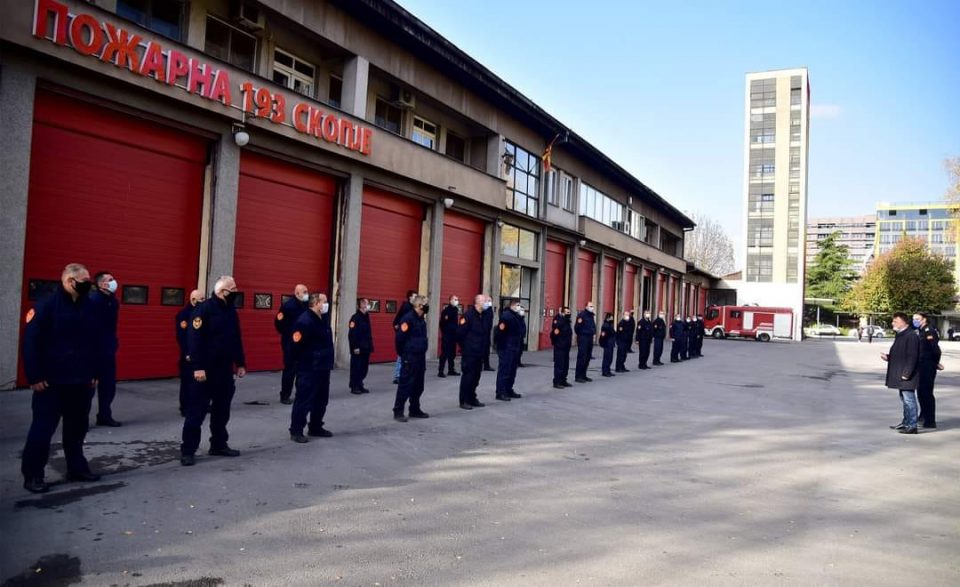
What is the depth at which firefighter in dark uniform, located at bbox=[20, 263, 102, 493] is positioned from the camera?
5418mm

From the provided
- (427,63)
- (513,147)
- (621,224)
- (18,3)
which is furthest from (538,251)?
(18,3)

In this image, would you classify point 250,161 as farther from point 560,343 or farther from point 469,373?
point 560,343

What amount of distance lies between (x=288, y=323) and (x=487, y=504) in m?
5.71

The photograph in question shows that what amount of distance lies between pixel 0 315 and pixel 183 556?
751 cm

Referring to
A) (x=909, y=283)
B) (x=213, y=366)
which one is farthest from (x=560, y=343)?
(x=909, y=283)

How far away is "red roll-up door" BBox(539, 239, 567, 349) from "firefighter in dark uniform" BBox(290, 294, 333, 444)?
19.4 m

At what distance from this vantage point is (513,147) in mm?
25000

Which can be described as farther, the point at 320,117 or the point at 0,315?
the point at 320,117

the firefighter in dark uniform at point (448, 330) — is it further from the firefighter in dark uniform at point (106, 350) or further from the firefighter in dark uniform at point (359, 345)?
the firefighter in dark uniform at point (106, 350)

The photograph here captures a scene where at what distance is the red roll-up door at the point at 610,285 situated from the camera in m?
34.4

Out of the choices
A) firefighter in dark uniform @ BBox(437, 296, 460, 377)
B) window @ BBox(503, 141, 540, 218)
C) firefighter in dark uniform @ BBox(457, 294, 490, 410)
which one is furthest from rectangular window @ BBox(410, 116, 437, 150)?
firefighter in dark uniform @ BBox(457, 294, 490, 410)

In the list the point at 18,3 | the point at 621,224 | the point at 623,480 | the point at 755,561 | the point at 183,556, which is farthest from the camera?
the point at 621,224

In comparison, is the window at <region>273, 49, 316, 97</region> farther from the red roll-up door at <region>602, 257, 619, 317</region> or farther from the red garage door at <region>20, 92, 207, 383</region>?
the red roll-up door at <region>602, 257, 619, 317</region>

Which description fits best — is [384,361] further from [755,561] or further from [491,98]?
[755,561]
